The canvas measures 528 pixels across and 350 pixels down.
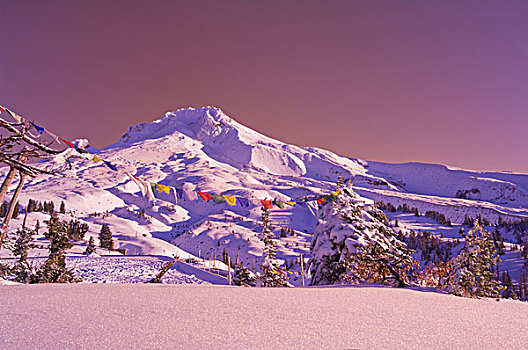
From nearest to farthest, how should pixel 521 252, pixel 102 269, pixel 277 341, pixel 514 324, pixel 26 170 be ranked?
pixel 277 341 < pixel 514 324 < pixel 26 170 < pixel 102 269 < pixel 521 252

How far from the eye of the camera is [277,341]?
161 inches

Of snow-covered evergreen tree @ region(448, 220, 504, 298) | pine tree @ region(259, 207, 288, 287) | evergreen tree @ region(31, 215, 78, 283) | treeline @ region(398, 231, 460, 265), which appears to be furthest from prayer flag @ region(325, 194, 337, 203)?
treeline @ region(398, 231, 460, 265)

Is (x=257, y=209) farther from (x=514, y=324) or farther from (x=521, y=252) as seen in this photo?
(x=514, y=324)

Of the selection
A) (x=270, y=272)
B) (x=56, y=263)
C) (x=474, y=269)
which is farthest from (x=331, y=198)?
(x=56, y=263)

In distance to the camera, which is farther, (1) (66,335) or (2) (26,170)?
(2) (26,170)

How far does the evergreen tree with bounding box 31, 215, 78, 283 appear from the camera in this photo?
17.8 m

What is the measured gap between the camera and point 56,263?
1966cm

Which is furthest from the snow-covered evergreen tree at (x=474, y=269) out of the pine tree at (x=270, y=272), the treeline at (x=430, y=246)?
the treeline at (x=430, y=246)

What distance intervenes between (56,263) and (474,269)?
850 inches

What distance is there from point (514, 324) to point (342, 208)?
9653 millimetres

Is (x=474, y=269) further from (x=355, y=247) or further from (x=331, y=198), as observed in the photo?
(x=331, y=198)

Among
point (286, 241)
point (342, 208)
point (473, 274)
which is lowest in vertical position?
point (286, 241)

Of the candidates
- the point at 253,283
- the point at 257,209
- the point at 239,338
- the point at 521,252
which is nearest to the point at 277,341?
the point at 239,338

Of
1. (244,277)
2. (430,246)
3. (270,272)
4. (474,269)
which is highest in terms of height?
(474,269)
